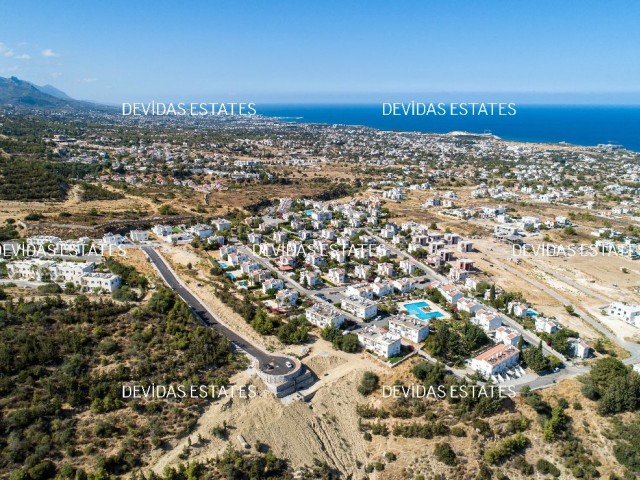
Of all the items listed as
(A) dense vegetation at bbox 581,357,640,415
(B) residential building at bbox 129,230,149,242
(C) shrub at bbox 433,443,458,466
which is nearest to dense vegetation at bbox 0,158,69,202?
(B) residential building at bbox 129,230,149,242

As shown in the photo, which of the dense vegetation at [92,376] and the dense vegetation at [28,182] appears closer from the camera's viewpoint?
the dense vegetation at [92,376]

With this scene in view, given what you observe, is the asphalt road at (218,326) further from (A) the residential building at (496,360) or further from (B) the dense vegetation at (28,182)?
(B) the dense vegetation at (28,182)

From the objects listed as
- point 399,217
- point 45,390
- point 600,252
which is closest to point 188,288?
point 45,390

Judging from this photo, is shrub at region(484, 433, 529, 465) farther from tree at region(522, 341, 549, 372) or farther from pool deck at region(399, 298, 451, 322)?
pool deck at region(399, 298, 451, 322)

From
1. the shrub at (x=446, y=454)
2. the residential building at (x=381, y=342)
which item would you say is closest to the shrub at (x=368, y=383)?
the residential building at (x=381, y=342)

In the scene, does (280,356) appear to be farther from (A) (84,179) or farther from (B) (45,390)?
(A) (84,179)

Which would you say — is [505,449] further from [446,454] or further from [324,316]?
[324,316]

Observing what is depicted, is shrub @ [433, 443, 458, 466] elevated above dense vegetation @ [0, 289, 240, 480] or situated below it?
below
